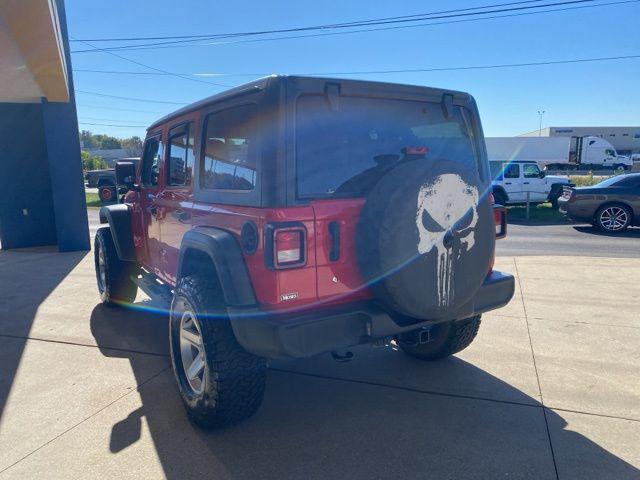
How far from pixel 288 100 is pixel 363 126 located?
529mm

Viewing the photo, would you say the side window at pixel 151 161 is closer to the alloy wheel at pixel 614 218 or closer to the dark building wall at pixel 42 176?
the dark building wall at pixel 42 176

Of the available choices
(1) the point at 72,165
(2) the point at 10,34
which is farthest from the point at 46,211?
(2) the point at 10,34

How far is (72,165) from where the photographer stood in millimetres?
8938

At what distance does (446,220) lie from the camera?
253 cm

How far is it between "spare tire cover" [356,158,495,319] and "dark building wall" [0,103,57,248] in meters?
9.55

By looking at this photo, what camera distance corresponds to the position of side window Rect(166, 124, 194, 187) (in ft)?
11.0

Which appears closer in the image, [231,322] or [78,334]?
[231,322]

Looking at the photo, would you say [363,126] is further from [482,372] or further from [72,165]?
[72,165]

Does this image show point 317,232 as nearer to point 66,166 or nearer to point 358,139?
point 358,139

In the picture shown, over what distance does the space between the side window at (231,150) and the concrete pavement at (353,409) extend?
5.06 ft

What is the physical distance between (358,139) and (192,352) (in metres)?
1.75

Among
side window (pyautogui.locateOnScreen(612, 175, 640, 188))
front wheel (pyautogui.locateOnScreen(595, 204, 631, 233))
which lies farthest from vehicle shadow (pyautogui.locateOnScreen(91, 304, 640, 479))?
side window (pyautogui.locateOnScreen(612, 175, 640, 188))

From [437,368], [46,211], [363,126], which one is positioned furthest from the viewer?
[46,211]

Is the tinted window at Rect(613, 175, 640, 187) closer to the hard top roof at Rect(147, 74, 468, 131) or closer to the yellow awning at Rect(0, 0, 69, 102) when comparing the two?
the hard top roof at Rect(147, 74, 468, 131)
